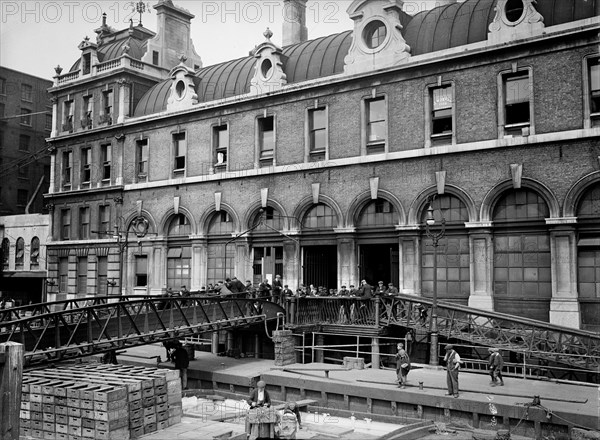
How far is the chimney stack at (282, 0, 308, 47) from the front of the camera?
1497 inches

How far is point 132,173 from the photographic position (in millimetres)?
39500

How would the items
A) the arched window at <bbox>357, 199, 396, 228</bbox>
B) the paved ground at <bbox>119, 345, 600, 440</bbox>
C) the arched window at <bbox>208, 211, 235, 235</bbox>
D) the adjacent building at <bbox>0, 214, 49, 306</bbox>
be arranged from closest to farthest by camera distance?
the paved ground at <bbox>119, 345, 600, 440</bbox>
the arched window at <bbox>357, 199, 396, 228</bbox>
the arched window at <bbox>208, 211, 235, 235</bbox>
the adjacent building at <bbox>0, 214, 49, 306</bbox>

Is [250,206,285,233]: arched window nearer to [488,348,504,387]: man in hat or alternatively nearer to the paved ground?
the paved ground

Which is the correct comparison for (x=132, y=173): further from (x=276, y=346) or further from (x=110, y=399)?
(x=110, y=399)

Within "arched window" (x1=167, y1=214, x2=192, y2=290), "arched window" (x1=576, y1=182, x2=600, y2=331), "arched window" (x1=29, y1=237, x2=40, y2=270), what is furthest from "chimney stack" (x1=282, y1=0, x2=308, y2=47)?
"arched window" (x1=29, y1=237, x2=40, y2=270)

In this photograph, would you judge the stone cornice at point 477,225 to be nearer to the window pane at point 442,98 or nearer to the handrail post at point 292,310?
the window pane at point 442,98

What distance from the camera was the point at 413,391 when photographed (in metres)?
19.3

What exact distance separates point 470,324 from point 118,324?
12.2 m

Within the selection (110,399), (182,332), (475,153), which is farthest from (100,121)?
(110,399)

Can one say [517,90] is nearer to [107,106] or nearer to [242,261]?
[242,261]

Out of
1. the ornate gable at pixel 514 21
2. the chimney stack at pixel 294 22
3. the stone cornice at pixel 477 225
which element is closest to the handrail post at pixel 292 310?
the stone cornice at pixel 477 225

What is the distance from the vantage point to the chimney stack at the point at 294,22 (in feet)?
125

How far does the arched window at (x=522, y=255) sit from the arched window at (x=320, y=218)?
314 inches

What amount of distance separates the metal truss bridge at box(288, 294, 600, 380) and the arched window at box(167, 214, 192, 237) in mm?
12618
